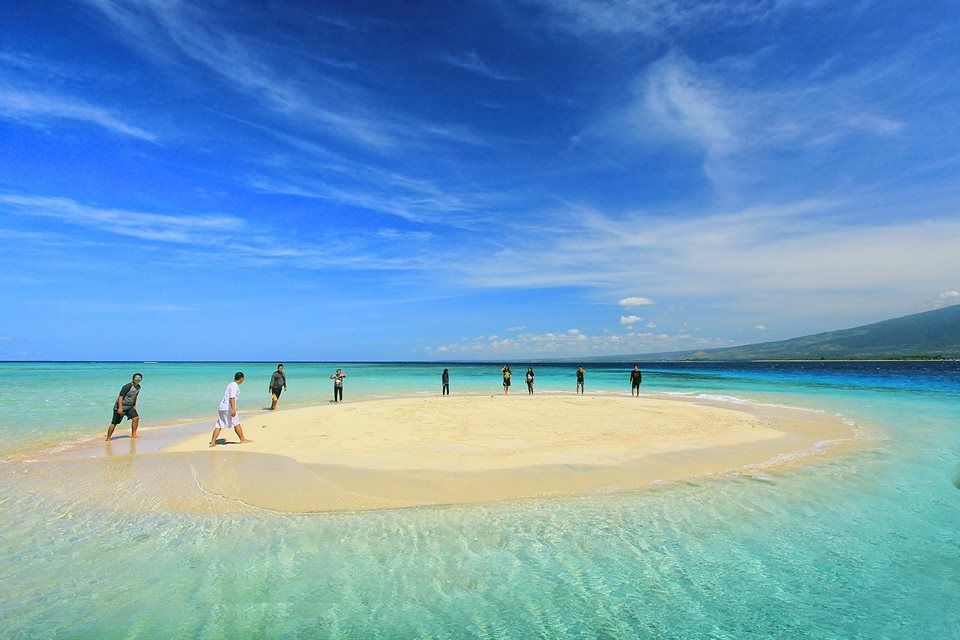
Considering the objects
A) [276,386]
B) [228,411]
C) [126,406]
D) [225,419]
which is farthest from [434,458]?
[276,386]

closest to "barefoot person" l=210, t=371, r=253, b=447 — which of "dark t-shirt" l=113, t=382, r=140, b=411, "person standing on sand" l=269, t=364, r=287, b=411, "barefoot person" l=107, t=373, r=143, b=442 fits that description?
"barefoot person" l=107, t=373, r=143, b=442

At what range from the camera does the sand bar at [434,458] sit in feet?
29.9

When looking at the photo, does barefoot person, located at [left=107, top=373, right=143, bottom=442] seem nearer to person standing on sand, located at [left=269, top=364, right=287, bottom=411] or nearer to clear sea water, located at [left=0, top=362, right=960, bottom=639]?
clear sea water, located at [left=0, top=362, right=960, bottom=639]

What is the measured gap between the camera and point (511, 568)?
19.6 feet

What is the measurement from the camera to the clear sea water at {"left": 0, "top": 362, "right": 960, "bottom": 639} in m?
4.81

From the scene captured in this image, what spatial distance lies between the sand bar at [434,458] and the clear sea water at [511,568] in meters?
0.92

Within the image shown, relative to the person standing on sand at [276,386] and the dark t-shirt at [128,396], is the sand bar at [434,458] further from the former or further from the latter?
the person standing on sand at [276,386]

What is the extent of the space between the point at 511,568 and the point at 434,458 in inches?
Result: 237

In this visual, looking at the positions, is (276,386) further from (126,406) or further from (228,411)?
(228,411)

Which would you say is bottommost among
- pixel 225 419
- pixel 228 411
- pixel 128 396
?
pixel 225 419

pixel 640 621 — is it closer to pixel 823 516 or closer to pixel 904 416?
pixel 823 516

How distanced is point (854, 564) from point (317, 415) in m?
18.7

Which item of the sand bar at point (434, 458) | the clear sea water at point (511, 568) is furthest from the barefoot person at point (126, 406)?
the clear sea water at point (511, 568)

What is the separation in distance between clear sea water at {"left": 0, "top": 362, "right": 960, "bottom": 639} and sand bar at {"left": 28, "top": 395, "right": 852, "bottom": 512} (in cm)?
92
